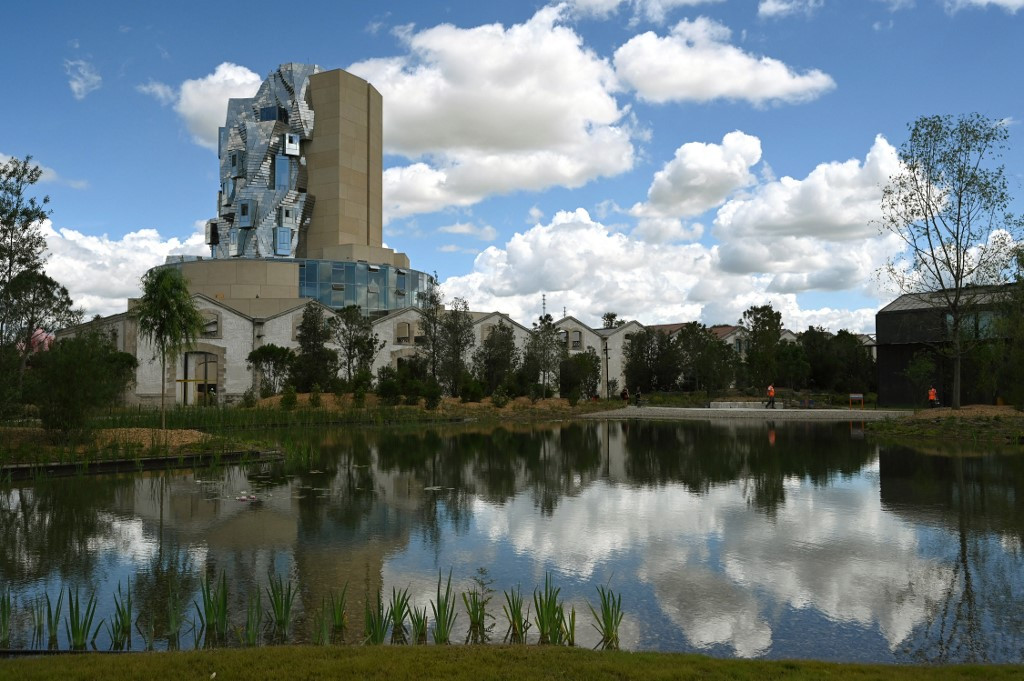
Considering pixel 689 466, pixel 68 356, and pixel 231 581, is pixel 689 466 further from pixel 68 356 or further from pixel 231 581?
pixel 68 356

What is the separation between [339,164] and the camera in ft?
243

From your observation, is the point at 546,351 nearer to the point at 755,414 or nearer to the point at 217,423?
the point at 755,414

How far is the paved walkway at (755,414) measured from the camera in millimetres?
39000

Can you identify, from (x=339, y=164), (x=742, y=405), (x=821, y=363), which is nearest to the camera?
(x=742, y=405)

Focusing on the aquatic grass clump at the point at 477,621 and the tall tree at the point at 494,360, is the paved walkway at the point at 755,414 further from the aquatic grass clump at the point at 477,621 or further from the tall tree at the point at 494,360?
the aquatic grass clump at the point at 477,621

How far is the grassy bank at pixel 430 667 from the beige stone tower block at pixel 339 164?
68.8 meters

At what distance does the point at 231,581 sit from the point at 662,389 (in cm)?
6020

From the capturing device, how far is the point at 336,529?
11883 millimetres

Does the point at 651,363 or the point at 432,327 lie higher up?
the point at 432,327

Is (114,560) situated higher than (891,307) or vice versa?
(891,307)

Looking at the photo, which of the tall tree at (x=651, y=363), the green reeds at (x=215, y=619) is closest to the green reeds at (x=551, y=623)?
the green reeds at (x=215, y=619)

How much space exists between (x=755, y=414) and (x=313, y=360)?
2672cm

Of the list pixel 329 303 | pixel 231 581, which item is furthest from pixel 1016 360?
pixel 329 303

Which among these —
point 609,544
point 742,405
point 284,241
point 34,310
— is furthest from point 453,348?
point 609,544
